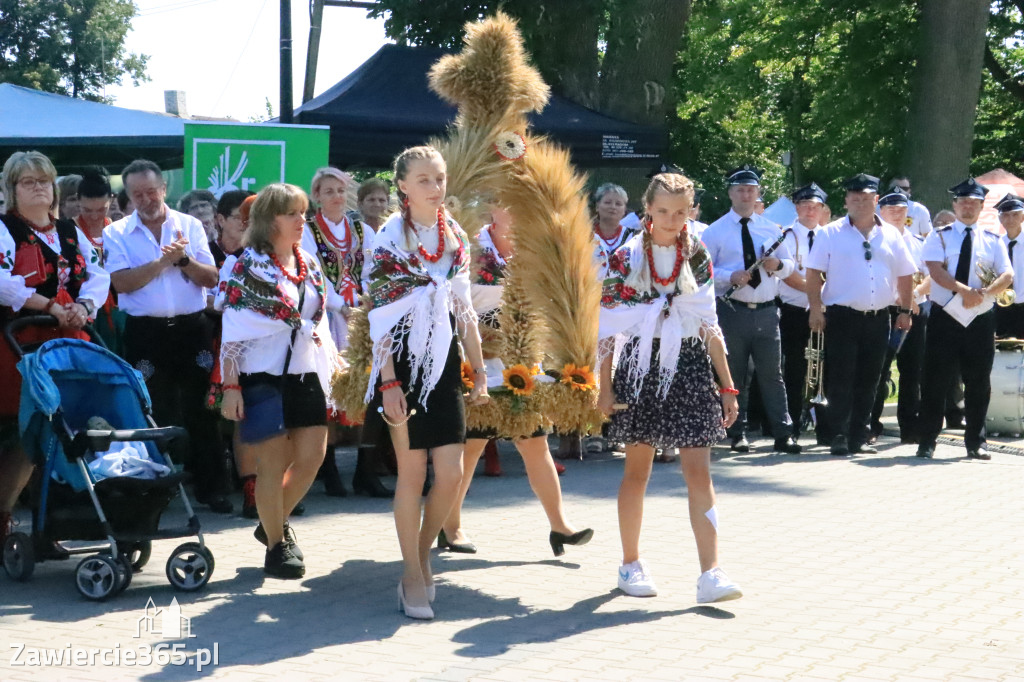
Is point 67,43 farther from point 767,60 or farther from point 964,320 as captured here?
point 964,320

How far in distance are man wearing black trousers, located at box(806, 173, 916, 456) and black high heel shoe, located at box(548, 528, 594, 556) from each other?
4.91m

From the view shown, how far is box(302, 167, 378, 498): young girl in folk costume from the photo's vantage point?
8.52 meters

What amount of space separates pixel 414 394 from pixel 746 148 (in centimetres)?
2900

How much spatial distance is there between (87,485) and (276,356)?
1052mm

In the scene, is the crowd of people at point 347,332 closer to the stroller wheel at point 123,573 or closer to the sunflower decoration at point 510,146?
the sunflower decoration at point 510,146

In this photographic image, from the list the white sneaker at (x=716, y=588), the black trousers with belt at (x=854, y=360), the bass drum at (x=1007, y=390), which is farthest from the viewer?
the bass drum at (x=1007, y=390)

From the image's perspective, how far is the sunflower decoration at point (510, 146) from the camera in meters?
6.93

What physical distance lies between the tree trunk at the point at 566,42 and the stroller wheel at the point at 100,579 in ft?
47.3

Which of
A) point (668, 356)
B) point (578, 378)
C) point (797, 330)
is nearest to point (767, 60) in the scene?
point (797, 330)

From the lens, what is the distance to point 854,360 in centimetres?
1161

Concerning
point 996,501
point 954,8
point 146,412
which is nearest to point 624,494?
point 146,412

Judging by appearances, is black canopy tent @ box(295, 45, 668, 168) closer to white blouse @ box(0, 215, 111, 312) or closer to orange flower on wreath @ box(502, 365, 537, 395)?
white blouse @ box(0, 215, 111, 312)

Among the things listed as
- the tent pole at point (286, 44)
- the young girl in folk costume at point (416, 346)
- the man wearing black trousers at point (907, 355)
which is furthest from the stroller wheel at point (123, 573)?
the tent pole at point (286, 44)

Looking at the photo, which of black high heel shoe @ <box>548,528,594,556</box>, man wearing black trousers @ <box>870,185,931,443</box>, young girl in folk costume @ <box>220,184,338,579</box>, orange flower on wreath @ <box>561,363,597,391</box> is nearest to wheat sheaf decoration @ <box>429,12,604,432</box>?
orange flower on wreath @ <box>561,363,597,391</box>
